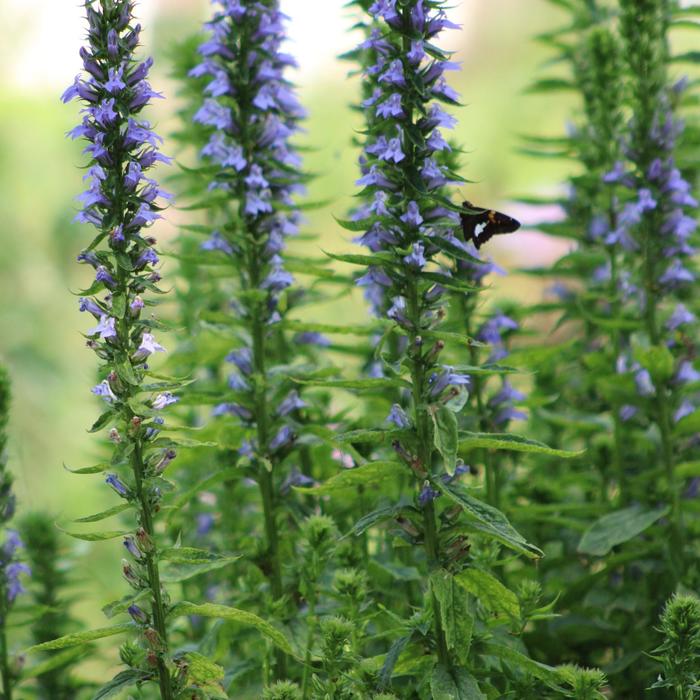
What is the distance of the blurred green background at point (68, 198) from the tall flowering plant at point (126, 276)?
11.5ft

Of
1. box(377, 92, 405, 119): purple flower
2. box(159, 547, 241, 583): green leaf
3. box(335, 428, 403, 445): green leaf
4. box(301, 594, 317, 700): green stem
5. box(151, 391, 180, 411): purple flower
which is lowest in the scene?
box(301, 594, 317, 700): green stem

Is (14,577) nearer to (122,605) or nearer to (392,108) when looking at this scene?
(122,605)

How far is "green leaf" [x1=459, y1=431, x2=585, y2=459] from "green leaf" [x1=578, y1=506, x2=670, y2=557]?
0.90m

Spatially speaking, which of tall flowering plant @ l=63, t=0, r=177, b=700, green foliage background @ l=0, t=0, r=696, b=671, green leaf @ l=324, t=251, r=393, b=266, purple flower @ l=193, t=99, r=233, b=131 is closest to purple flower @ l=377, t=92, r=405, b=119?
green leaf @ l=324, t=251, r=393, b=266

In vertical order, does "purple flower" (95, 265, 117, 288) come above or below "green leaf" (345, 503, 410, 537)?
above

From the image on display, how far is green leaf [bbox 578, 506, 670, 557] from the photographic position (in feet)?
9.88

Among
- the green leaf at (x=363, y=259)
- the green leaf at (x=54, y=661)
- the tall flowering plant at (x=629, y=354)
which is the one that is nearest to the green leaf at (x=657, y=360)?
the tall flowering plant at (x=629, y=354)

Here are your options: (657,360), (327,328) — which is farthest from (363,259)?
(657,360)

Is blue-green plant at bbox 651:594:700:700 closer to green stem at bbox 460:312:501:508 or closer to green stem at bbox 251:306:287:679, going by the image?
green stem at bbox 460:312:501:508

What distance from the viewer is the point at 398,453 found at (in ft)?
7.61

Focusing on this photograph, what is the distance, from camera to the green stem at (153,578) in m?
2.20

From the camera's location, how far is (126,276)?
2189 mm

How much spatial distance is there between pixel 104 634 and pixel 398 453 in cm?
75

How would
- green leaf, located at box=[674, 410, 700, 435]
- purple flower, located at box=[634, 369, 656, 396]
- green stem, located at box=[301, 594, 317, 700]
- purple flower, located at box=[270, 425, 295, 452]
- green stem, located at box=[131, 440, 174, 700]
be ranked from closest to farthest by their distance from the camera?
green stem, located at box=[131, 440, 174, 700], green stem, located at box=[301, 594, 317, 700], purple flower, located at box=[270, 425, 295, 452], green leaf, located at box=[674, 410, 700, 435], purple flower, located at box=[634, 369, 656, 396]
